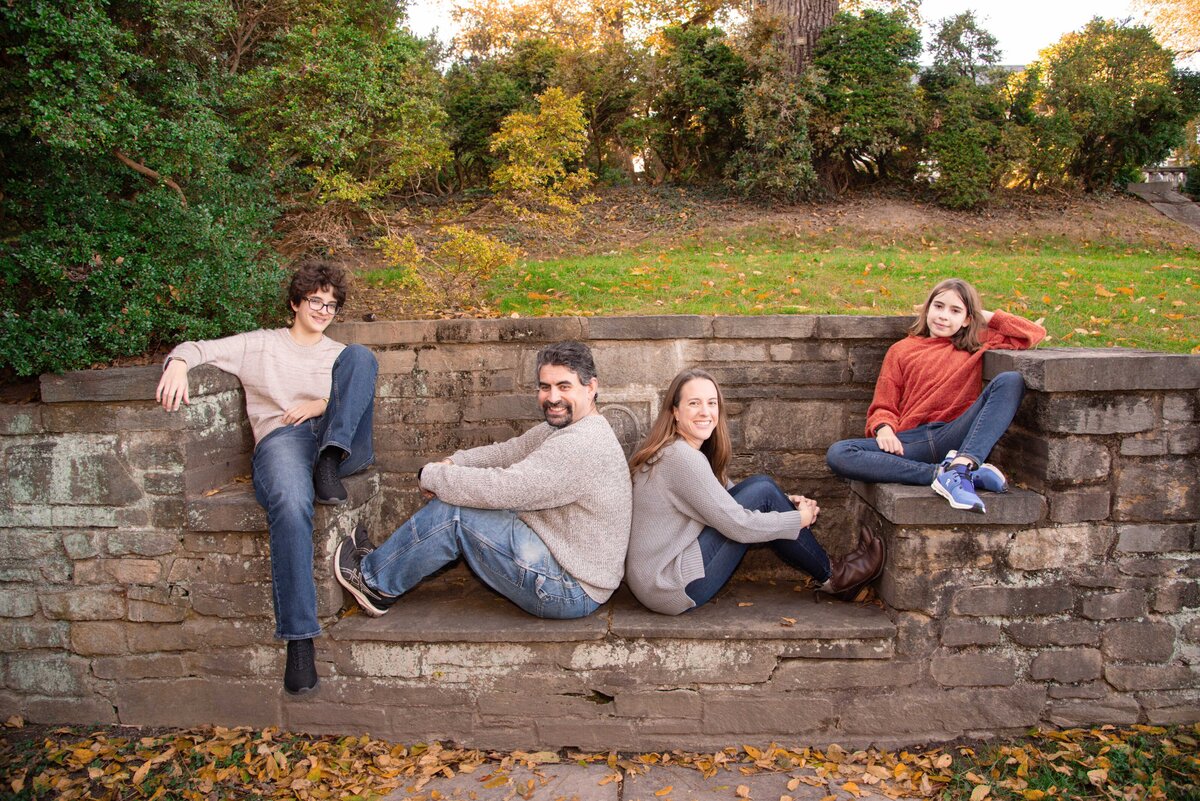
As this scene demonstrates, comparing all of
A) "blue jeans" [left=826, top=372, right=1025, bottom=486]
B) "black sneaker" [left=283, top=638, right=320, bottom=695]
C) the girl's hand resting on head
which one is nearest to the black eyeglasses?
"black sneaker" [left=283, top=638, right=320, bottom=695]

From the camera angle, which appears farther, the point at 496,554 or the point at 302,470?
the point at 302,470

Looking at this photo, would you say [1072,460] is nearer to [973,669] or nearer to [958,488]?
[958,488]

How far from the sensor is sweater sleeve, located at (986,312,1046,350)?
3898mm

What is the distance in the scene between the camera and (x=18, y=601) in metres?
3.84

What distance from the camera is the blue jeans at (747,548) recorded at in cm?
350

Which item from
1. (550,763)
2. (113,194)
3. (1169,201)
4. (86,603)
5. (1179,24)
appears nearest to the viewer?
(550,763)

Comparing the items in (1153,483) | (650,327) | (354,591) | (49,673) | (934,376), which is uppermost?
(650,327)

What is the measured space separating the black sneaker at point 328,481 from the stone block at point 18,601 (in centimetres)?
162

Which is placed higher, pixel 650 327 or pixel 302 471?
pixel 650 327

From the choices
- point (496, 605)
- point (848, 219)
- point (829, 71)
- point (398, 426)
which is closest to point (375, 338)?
point (398, 426)

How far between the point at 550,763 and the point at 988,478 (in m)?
2.36

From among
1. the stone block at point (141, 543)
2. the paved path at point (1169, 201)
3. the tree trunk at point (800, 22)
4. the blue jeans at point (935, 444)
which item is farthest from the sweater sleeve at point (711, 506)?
the paved path at point (1169, 201)

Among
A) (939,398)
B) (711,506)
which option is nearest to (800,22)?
(939,398)

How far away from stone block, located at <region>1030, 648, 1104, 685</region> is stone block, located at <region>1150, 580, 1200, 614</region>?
1.20ft
